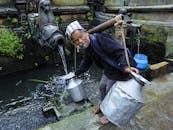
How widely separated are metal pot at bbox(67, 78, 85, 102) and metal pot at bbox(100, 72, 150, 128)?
4.51 feet

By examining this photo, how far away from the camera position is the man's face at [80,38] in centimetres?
300

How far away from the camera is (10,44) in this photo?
7156mm

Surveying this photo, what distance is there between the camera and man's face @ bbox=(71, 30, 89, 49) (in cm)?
Result: 300

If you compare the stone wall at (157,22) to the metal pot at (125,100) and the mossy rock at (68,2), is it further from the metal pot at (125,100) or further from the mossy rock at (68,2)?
the metal pot at (125,100)

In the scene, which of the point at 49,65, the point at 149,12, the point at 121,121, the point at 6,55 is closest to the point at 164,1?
the point at 149,12

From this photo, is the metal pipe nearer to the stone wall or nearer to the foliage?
the stone wall

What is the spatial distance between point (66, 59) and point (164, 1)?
6.04 m

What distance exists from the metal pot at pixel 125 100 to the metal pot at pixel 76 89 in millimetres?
1376

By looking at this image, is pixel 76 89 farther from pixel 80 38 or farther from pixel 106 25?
pixel 106 25

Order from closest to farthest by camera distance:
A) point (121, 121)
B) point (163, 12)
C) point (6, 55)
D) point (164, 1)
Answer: point (121, 121) < point (6, 55) < point (163, 12) < point (164, 1)

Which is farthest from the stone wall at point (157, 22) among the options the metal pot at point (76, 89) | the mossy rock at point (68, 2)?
the metal pot at point (76, 89)

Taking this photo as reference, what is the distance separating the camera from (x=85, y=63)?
367 centimetres

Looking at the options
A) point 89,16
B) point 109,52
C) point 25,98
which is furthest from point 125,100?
point 89,16

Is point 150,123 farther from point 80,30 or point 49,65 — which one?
point 49,65
